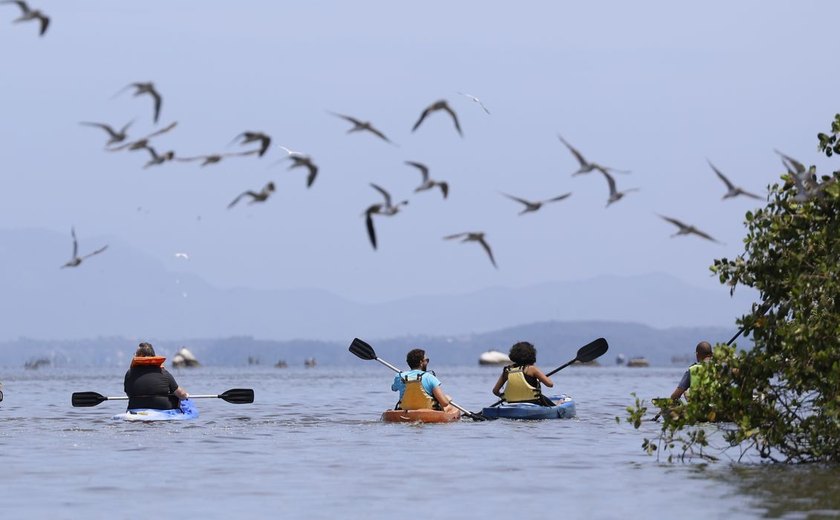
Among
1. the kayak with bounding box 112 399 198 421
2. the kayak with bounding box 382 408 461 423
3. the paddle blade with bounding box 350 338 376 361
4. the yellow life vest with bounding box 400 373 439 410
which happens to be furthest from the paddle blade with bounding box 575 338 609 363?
the kayak with bounding box 112 399 198 421

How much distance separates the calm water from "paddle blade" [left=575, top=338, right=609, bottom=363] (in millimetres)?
2528

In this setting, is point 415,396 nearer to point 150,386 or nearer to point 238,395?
point 150,386

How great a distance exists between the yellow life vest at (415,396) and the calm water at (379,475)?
49 cm

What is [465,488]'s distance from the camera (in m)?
19.2

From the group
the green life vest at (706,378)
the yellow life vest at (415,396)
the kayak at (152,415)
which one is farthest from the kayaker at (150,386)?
the green life vest at (706,378)

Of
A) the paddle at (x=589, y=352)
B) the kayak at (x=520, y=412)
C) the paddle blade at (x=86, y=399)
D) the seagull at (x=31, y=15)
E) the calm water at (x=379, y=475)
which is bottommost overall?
the calm water at (x=379, y=475)

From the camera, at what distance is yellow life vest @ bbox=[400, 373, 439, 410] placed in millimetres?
30125

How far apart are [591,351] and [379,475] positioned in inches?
594

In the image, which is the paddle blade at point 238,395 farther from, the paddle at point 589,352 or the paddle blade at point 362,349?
the paddle at point 589,352

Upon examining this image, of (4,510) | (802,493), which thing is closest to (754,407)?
(802,493)

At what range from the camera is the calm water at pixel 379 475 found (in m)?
17.0

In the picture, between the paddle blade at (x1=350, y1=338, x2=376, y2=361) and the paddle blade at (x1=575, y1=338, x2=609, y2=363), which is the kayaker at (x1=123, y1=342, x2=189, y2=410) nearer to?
the paddle blade at (x1=350, y1=338, x2=376, y2=361)

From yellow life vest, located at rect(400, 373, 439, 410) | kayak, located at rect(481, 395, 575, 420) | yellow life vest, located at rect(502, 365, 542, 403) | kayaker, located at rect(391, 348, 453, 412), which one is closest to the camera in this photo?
kayaker, located at rect(391, 348, 453, 412)

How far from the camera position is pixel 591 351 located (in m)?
35.2
